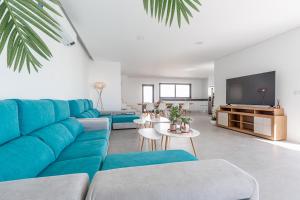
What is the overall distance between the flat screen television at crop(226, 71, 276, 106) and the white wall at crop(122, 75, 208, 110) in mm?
5886

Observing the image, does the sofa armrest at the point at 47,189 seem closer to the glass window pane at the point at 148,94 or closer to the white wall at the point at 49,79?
the white wall at the point at 49,79

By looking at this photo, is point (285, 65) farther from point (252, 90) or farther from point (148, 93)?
point (148, 93)

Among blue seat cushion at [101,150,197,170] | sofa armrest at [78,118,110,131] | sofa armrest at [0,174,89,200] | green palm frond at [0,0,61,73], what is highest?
green palm frond at [0,0,61,73]

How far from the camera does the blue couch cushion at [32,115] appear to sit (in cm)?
127

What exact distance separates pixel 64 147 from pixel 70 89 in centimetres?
204

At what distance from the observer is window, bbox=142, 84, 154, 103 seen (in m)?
10.4

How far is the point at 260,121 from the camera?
3.62m

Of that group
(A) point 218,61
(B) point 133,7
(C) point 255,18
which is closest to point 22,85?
(B) point 133,7

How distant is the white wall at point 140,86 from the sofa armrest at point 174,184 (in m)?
9.24

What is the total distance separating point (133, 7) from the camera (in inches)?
94.1

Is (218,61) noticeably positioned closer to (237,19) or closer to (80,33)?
(237,19)

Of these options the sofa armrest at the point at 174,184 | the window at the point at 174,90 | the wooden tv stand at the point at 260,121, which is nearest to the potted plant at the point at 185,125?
the sofa armrest at the point at 174,184

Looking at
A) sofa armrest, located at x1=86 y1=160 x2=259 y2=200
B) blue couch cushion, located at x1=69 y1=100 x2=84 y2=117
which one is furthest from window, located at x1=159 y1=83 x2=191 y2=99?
sofa armrest, located at x1=86 y1=160 x2=259 y2=200

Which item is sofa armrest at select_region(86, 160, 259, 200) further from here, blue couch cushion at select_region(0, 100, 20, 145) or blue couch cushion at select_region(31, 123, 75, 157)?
blue couch cushion at select_region(31, 123, 75, 157)
